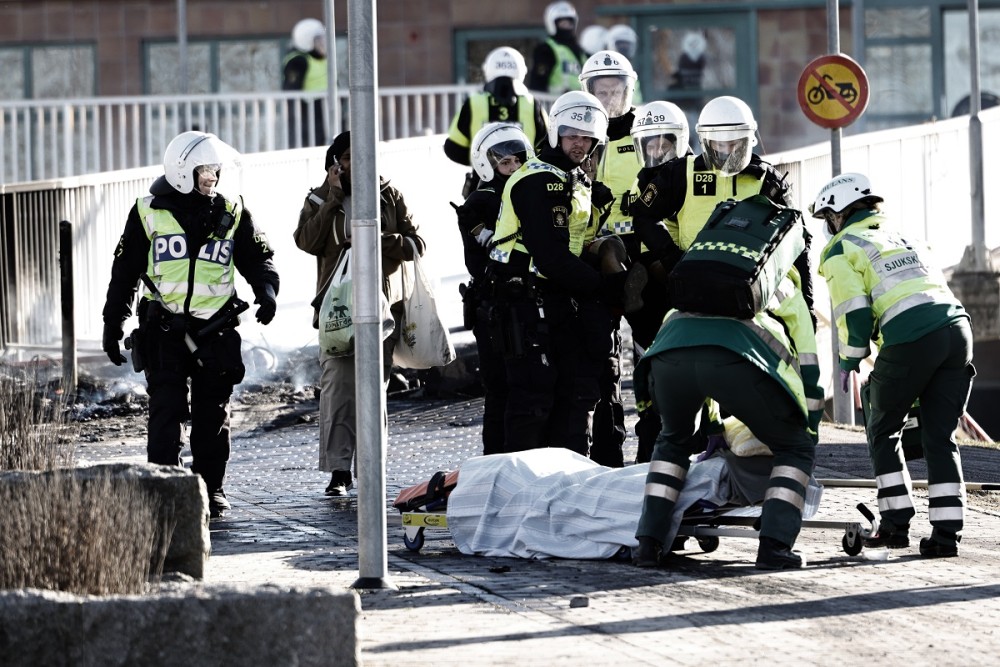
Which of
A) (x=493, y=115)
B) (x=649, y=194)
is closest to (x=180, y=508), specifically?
(x=649, y=194)

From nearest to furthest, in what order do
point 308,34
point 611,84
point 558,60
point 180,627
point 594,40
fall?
point 180,627 < point 611,84 < point 558,60 < point 308,34 < point 594,40

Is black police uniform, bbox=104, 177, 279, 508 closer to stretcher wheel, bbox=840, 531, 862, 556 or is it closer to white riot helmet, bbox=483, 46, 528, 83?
stretcher wheel, bbox=840, 531, 862, 556

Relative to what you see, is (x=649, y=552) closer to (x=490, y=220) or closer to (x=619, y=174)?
(x=490, y=220)

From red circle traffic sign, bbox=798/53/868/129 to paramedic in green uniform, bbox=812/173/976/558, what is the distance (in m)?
5.28

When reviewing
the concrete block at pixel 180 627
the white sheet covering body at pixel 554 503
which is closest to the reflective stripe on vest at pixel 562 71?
the white sheet covering body at pixel 554 503

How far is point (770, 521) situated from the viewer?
26.8 ft

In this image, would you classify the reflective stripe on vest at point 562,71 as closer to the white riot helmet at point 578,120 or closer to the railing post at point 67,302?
the railing post at point 67,302

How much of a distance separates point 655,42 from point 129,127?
8162 millimetres

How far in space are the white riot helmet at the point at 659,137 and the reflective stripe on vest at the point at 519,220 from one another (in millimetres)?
520

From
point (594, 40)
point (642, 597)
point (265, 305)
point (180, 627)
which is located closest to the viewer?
point (180, 627)

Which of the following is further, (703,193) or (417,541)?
(703,193)

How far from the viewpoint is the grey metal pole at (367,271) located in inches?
288

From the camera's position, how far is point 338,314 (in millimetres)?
10367

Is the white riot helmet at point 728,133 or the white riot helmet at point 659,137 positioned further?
the white riot helmet at point 659,137
